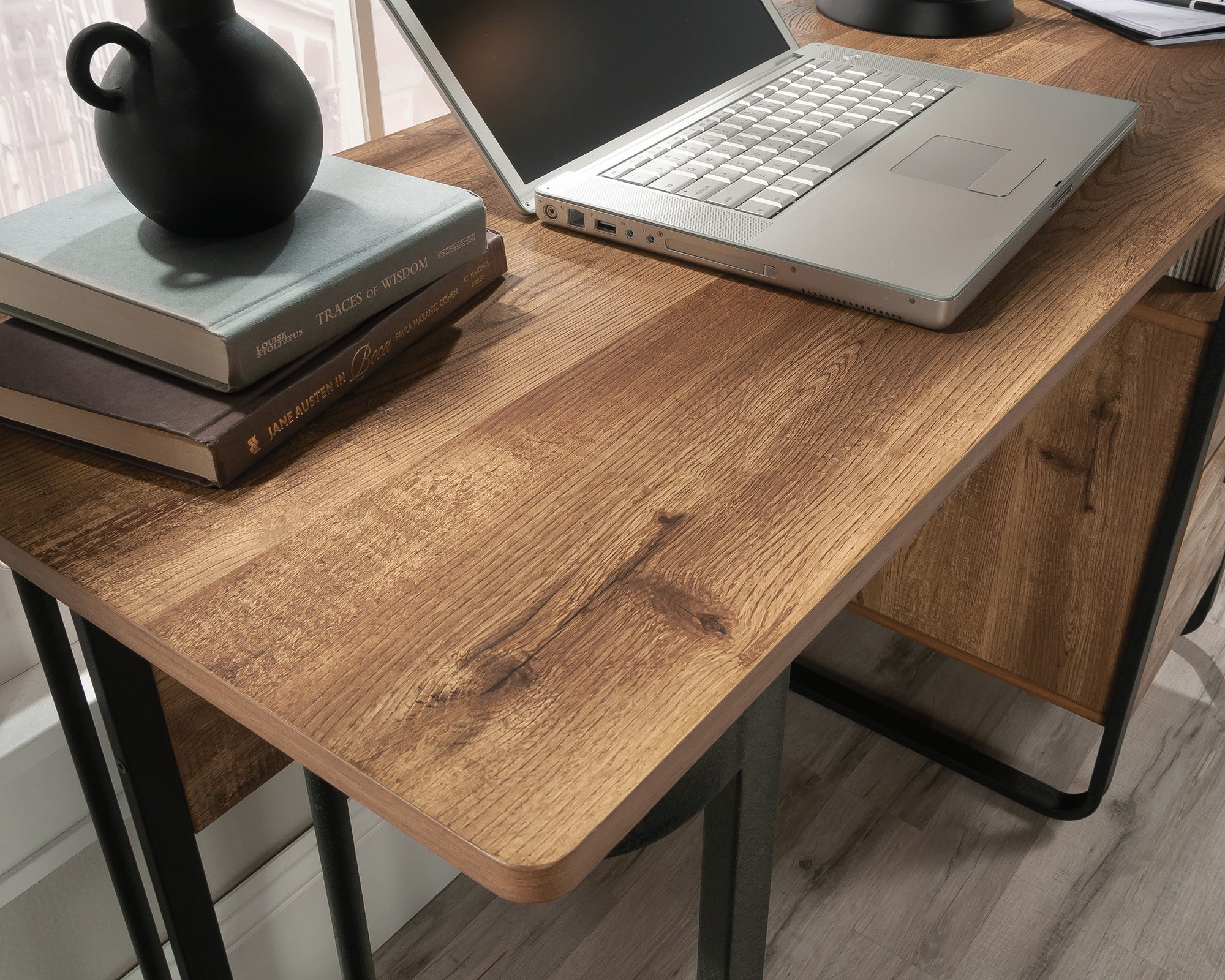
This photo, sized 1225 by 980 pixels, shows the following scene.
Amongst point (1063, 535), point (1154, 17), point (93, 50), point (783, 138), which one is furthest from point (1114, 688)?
point (93, 50)

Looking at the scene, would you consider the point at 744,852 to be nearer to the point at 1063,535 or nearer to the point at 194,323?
the point at 194,323

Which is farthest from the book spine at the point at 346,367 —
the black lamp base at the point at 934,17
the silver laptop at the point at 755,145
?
the black lamp base at the point at 934,17

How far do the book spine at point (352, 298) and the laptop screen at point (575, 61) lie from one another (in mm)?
146

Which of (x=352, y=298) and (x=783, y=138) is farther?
(x=783, y=138)

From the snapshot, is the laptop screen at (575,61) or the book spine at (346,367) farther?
the laptop screen at (575,61)

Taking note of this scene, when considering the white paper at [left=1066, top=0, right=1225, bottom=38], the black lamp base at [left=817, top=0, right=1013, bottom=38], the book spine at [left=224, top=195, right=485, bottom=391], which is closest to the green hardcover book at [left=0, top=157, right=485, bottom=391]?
the book spine at [left=224, top=195, right=485, bottom=391]

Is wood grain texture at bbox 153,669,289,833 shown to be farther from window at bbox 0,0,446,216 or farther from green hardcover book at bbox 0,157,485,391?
window at bbox 0,0,446,216

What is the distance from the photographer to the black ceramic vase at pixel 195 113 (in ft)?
1.62

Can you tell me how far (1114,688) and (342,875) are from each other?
2.90 ft

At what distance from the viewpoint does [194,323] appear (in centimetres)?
47

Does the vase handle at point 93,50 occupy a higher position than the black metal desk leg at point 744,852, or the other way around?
the vase handle at point 93,50

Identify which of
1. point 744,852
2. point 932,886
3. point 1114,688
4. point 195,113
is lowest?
point 932,886

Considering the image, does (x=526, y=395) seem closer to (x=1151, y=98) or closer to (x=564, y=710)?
(x=564, y=710)

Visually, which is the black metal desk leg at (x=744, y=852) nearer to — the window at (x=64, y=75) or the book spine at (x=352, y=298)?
the book spine at (x=352, y=298)
